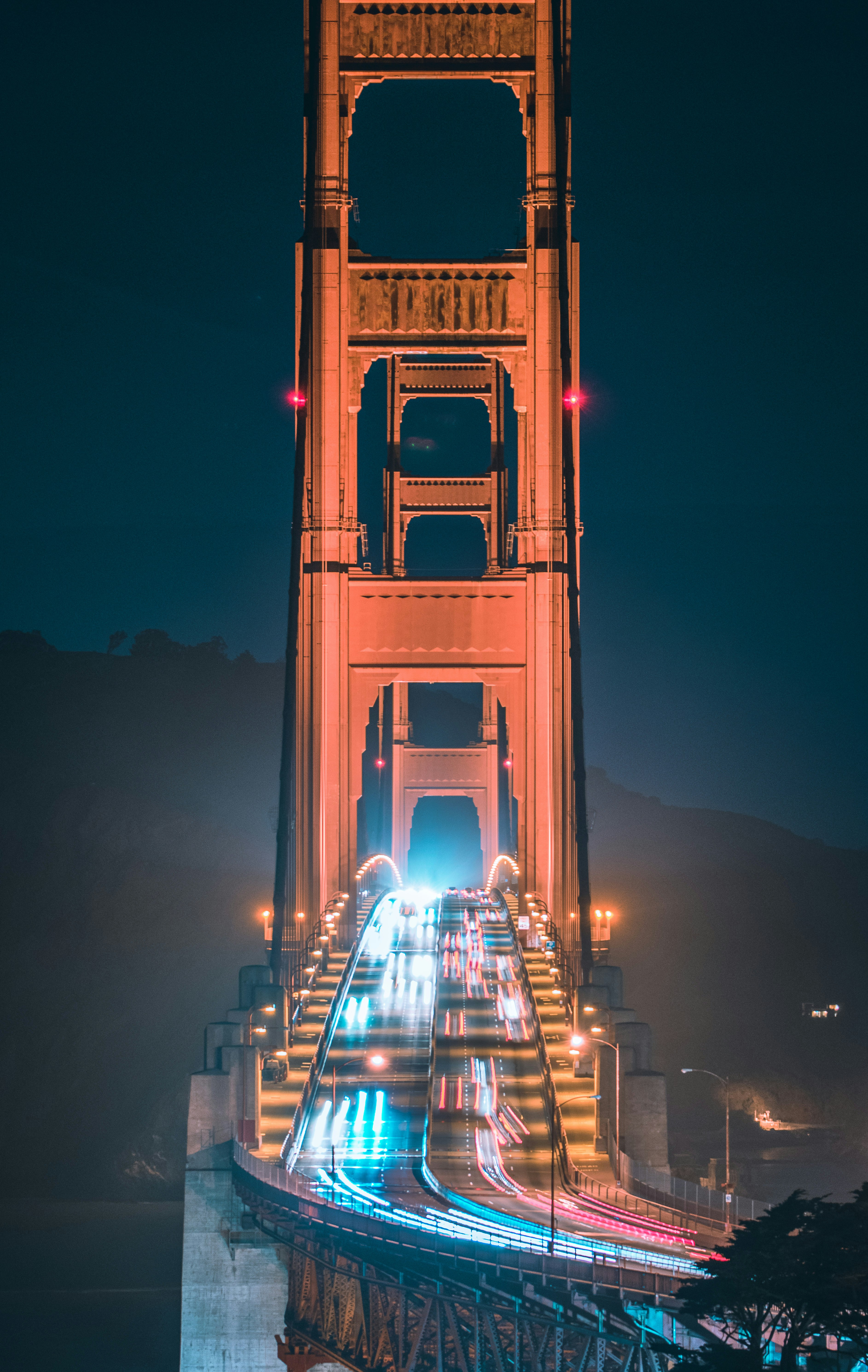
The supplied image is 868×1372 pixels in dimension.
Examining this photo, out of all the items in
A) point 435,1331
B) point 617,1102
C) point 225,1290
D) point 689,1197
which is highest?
point 617,1102

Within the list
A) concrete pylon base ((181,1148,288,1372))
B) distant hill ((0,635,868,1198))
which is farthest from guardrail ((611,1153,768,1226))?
distant hill ((0,635,868,1198))

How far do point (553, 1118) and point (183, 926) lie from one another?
4430 inches

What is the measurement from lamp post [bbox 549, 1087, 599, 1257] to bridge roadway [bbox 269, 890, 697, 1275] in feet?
1.09

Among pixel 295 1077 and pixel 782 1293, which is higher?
pixel 295 1077

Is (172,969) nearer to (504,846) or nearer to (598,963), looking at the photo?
(504,846)

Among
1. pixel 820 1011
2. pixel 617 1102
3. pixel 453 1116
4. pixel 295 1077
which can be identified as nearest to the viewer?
pixel 617 1102

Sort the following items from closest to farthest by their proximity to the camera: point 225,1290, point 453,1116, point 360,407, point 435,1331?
point 435,1331 < point 225,1290 < point 453,1116 < point 360,407

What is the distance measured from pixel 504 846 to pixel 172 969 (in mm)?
41800

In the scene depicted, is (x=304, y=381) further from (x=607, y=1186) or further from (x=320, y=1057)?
(x=607, y=1186)

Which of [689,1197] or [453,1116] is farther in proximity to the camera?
[453,1116]

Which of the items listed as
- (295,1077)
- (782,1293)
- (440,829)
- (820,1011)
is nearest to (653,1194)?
(782,1293)

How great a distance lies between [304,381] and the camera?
5662 cm

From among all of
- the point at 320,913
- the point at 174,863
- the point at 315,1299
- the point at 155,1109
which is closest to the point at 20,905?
the point at 174,863

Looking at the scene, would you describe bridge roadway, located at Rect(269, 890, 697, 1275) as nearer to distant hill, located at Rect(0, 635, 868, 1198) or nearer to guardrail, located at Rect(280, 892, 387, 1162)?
guardrail, located at Rect(280, 892, 387, 1162)
